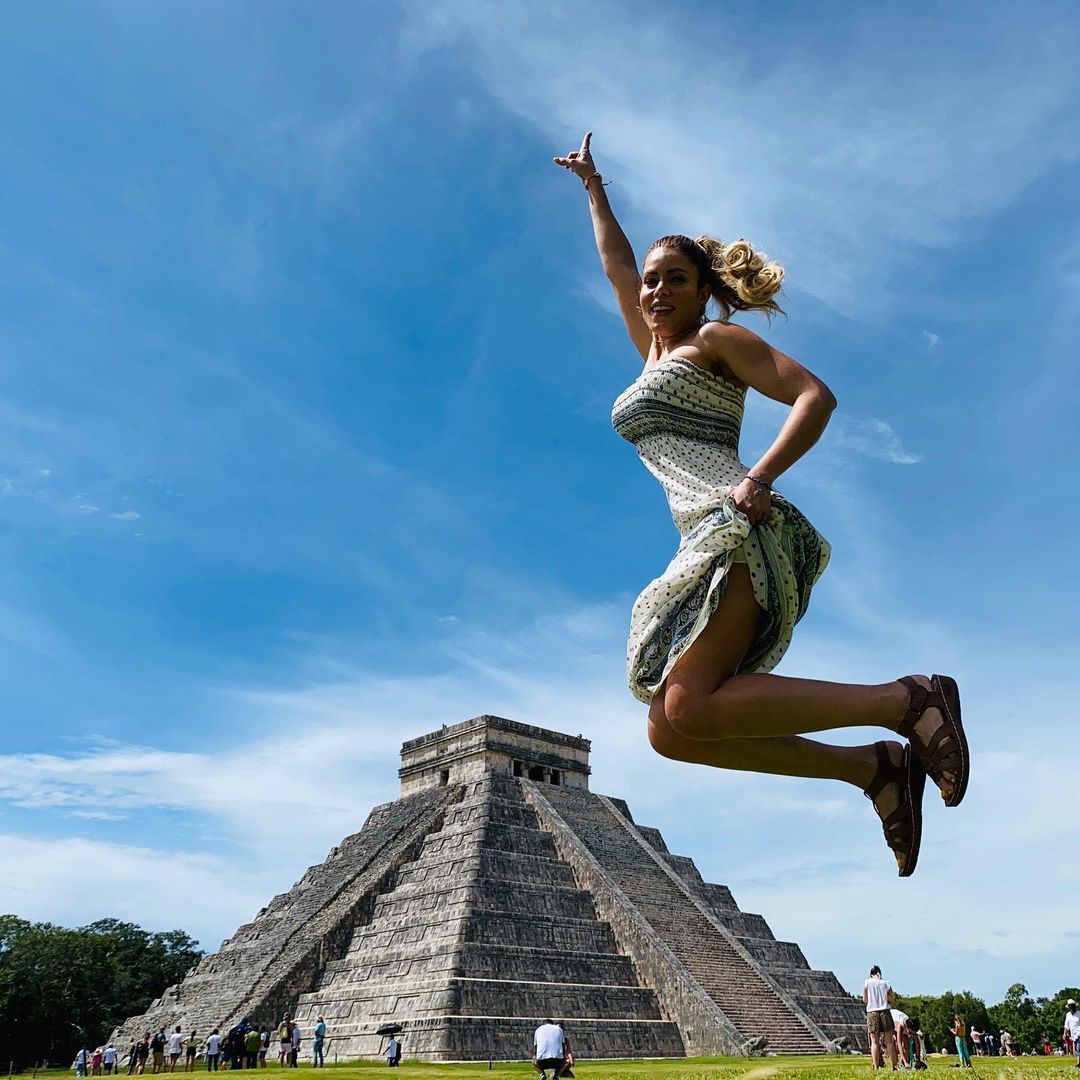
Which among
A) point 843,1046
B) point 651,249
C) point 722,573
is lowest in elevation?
point 843,1046

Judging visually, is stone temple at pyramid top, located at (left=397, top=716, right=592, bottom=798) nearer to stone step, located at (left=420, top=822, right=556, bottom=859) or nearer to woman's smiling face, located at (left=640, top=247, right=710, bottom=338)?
stone step, located at (left=420, top=822, right=556, bottom=859)

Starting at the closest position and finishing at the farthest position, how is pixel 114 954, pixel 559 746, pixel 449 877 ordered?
pixel 449 877
pixel 559 746
pixel 114 954

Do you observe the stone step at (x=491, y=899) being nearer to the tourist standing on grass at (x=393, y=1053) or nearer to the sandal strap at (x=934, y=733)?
the tourist standing on grass at (x=393, y=1053)

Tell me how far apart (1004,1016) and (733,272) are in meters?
72.4

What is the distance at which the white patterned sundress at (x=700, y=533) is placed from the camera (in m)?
4.54

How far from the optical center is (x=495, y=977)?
29.3 meters

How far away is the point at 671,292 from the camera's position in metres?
5.35

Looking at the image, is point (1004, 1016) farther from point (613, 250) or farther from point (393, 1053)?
point (613, 250)

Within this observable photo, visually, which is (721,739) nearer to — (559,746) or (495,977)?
(495,977)

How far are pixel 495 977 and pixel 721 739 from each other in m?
27.5

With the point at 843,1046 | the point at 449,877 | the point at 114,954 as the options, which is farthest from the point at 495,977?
the point at 114,954

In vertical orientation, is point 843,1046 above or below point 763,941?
below

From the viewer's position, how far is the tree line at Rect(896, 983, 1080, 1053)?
198 feet

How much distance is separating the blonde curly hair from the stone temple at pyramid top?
40.8m
